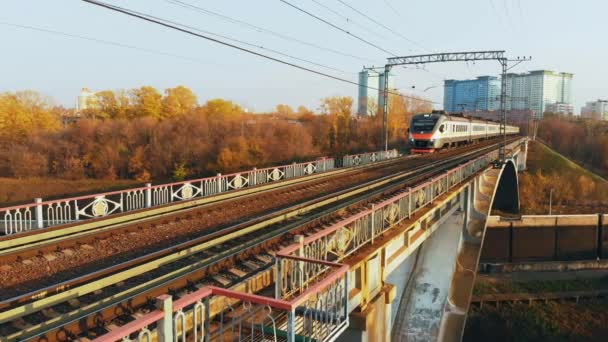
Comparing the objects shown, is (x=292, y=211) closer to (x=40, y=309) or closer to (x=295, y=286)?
(x=295, y=286)

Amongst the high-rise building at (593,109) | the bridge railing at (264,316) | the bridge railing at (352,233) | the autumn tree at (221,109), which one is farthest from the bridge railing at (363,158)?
the high-rise building at (593,109)

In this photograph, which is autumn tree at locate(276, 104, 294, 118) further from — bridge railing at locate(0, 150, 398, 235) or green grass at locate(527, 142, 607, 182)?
bridge railing at locate(0, 150, 398, 235)

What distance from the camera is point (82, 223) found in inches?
437

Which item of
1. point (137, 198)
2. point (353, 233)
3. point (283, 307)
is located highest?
point (283, 307)

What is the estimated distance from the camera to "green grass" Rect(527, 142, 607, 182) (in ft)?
193

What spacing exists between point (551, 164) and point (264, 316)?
66.1 metres

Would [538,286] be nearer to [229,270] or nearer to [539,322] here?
[539,322]

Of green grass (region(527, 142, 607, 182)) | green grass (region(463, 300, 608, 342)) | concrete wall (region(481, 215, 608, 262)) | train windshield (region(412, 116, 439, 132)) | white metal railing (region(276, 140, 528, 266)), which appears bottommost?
green grass (region(463, 300, 608, 342))

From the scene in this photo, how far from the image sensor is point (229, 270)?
7.49 m

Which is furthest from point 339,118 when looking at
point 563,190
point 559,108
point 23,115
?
point 559,108

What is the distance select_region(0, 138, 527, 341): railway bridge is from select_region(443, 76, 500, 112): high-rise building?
4062cm

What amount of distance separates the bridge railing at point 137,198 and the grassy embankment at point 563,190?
3242 centimetres

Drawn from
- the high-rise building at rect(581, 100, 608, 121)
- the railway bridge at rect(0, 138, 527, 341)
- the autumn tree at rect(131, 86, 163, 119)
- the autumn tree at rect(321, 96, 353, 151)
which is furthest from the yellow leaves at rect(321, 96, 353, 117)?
the high-rise building at rect(581, 100, 608, 121)

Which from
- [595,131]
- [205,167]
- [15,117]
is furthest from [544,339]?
[595,131]
